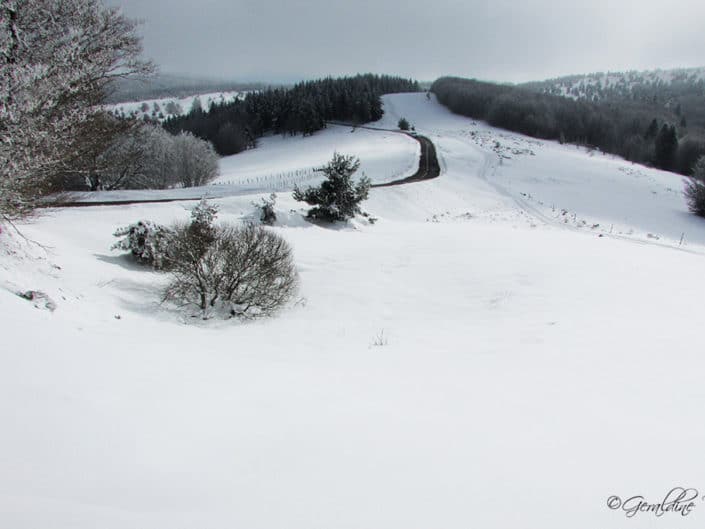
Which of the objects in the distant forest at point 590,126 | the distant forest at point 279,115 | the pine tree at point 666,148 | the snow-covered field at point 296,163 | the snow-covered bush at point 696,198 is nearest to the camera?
the snow-covered field at point 296,163

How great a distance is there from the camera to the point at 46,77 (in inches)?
340

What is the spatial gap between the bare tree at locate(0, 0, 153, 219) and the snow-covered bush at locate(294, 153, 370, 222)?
9.83 metres

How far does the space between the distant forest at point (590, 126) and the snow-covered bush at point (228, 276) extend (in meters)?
81.6

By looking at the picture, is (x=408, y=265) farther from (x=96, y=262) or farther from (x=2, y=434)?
(x=2, y=434)

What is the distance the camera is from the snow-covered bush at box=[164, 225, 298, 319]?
412 inches

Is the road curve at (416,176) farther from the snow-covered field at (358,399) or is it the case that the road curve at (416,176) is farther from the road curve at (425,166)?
the snow-covered field at (358,399)

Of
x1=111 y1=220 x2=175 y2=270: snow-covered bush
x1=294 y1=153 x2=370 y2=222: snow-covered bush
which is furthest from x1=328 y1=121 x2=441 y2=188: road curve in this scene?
x1=111 y1=220 x2=175 y2=270: snow-covered bush

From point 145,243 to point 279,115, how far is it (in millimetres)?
84825

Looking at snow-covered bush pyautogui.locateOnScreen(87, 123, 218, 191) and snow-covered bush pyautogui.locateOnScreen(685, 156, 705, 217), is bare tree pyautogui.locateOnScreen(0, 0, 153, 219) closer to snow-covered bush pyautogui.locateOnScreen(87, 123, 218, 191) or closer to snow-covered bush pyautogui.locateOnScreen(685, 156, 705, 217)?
snow-covered bush pyautogui.locateOnScreen(87, 123, 218, 191)

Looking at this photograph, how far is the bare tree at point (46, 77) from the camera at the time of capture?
7594 millimetres

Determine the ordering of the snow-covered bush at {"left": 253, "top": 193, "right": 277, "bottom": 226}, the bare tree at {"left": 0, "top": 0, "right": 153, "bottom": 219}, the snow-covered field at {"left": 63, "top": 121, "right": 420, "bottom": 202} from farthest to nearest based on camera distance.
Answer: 1. the snow-covered field at {"left": 63, "top": 121, "right": 420, "bottom": 202}
2. the snow-covered bush at {"left": 253, "top": 193, "right": 277, "bottom": 226}
3. the bare tree at {"left": 0, "top": 0, "right": 153, "bottom": 219}

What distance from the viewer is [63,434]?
2828 mm

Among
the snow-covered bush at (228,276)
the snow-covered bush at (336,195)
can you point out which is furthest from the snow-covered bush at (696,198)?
the snow-covered bush at (228,276)

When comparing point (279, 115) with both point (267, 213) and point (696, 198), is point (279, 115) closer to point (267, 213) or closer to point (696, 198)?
point (267, 213)
